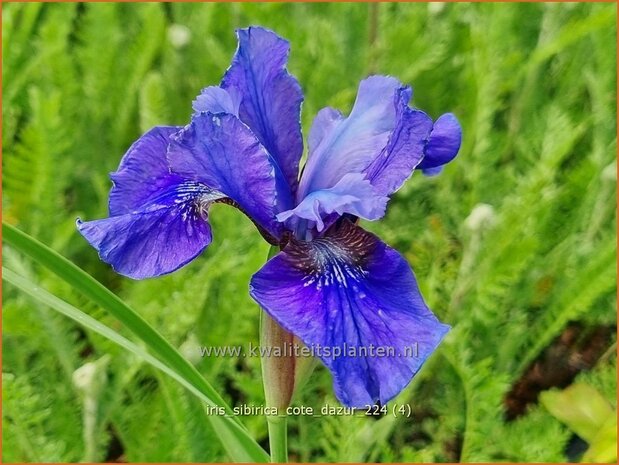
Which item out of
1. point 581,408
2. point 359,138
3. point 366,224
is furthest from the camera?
point 366,224

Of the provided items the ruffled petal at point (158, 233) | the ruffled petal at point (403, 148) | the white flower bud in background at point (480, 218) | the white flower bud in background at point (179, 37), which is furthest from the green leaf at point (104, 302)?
the white flower bud in background at point (179, 37)

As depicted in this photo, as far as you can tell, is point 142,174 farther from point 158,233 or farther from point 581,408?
point 581,408

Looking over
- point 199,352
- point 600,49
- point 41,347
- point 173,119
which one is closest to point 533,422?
point 199,352

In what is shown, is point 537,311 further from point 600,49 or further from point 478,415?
point 600,49

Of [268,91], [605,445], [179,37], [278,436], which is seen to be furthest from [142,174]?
[179,37]

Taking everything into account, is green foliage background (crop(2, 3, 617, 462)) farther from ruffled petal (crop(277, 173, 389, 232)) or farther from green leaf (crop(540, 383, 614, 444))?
ruffled petal (crop(277, 173, 389, 232))

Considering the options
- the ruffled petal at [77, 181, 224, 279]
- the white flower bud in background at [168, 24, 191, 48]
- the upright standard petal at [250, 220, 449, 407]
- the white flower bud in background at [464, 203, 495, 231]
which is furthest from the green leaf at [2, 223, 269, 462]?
the white flower bud in background at [168, 24, 191, 48]

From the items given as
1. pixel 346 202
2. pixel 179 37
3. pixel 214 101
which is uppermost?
pixel 179 37
